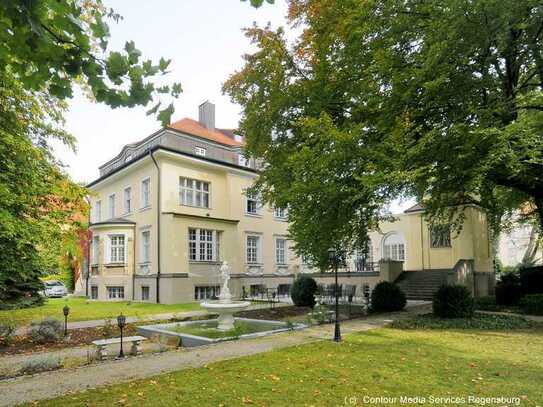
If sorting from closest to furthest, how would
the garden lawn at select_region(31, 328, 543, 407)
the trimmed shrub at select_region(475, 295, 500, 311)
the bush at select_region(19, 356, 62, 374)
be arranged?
1. the garden lawn at select_region(31, 328, 543, 407)
2. the bush at select_region(19, 356, 62, 374)
3. the trimmed shrub at select_region(475, 295, 500, 311)

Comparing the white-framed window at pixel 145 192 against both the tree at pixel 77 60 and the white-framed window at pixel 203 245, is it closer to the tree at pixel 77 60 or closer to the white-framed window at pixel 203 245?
the white-framed window at pixel 203 245

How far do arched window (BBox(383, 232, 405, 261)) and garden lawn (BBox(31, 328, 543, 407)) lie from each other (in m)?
23.3

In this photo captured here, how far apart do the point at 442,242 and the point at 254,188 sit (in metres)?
16.5

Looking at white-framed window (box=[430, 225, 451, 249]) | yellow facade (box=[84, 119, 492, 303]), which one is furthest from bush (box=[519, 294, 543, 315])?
white-framed window (box=[430, 225, 451, 249])

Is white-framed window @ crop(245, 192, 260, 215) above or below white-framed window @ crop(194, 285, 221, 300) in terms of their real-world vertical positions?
above

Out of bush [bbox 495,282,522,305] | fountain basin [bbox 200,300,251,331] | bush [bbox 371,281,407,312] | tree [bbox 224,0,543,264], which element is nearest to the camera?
tree [bbox 224,0,543,264]

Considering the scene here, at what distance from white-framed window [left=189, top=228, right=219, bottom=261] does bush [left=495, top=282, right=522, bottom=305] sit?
52.9 ft

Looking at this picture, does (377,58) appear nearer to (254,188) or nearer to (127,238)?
(254,188)

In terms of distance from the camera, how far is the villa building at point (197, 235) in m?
23.6

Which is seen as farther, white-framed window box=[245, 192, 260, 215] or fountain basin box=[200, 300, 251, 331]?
white-framed window box=[245, 192, 260, 215]

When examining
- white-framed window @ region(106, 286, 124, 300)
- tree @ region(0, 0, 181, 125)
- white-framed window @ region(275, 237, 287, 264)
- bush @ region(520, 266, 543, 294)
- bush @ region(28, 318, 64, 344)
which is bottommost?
white-framed window @ region(106, 286, 124, 300)

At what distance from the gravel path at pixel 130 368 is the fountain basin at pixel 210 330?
1.79 ft

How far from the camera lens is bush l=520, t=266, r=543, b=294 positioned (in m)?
20.4

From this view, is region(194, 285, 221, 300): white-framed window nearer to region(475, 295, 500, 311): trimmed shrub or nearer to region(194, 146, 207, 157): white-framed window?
region(194, 146, 207, 157): white-framed window
